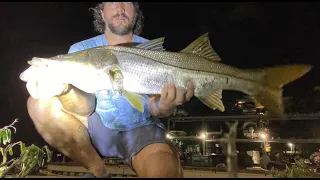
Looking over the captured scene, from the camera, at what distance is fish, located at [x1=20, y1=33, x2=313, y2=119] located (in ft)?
9.23

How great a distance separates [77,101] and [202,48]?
158 cm

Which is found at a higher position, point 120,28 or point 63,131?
point 120,28

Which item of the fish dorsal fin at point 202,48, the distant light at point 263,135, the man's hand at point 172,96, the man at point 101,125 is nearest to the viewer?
the man's hand at point 172,96

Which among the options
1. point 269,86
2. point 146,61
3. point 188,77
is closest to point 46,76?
point 146,61

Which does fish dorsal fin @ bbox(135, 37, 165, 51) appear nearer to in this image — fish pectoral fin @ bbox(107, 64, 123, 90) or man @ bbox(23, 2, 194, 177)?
fish pectoral fin @ bbox(107, 64, 123, 90)

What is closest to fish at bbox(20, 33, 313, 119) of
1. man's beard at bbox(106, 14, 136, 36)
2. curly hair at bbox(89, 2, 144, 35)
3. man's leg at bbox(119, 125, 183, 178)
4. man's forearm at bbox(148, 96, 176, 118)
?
man's forearm at bbox(148, 96, 176, 118)

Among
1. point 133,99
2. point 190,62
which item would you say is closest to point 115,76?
point 133,99

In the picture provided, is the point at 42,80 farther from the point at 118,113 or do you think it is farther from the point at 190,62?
the point at 190,62

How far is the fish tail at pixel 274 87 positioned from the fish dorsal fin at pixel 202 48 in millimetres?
586

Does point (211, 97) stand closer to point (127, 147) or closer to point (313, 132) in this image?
point (127, 147)

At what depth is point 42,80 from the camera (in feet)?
8.91

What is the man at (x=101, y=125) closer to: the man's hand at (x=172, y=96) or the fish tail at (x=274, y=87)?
the man's hand at (x=172, y=96)

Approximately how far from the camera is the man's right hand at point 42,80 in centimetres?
270

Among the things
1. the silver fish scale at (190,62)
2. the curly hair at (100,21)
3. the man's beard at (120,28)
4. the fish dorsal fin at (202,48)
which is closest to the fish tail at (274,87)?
the silver fish scale at (190,62)
